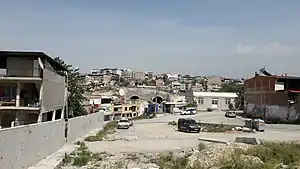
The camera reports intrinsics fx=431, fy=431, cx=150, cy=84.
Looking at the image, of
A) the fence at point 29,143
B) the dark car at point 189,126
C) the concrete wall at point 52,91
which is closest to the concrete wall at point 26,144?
the fence at point 29,143

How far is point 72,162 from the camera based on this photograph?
21031 mm

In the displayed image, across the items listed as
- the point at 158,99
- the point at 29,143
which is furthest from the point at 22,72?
the point at 158,99

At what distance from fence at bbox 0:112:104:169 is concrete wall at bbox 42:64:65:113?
989 centimetres

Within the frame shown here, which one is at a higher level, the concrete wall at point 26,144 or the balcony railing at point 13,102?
the balcony railing at point 13,102

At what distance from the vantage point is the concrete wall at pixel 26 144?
14.1 metres

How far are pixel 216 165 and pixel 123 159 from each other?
6.54 meters

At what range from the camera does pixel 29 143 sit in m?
17.6

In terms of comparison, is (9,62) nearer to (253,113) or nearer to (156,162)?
(156,162)

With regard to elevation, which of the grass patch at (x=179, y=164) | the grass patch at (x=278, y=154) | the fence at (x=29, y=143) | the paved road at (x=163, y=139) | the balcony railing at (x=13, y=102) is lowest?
the paved road at (x=163, y=139)

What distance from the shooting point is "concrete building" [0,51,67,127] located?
1519 inches

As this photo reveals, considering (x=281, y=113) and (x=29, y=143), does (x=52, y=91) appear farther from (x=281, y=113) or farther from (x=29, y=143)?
(x=281, y=113)

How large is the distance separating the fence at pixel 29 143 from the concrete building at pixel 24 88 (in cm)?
961

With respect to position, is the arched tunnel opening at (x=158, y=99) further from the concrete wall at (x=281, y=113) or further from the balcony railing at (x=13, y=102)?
the balcony railing at (x=13, y=102)

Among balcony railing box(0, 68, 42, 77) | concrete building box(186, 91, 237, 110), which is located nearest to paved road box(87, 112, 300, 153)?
balcony railing box(0, 68, 42, 77)
